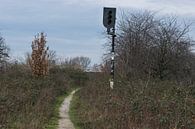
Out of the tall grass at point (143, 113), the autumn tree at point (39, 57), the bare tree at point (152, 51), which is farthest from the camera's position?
the autumn tree at point (39, 57)

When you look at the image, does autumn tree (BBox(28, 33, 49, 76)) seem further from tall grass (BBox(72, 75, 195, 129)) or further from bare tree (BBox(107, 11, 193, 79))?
tall grass (BBox(72, 75, 195, 129))

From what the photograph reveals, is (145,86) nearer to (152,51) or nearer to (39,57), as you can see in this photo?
(152,51)

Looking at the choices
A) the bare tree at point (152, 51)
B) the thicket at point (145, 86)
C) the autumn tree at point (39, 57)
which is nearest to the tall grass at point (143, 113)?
the thicket at point (145, 86)

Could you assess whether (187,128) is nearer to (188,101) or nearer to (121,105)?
(188,101)

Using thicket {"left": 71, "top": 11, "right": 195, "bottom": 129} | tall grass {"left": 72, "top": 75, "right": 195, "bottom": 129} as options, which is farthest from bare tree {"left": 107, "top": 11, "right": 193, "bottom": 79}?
tall grass {"left": 72, "top": 75, "right": 195, "bottom": 129}

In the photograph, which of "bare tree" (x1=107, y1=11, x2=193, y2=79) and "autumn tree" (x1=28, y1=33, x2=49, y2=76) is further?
"autumn tree" (x1=28, y1=33, x2=49, y2=76)

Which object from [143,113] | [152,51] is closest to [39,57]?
[152,51]

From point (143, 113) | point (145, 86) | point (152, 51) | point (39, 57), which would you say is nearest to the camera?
point (143, 113)

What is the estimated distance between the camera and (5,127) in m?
15.3

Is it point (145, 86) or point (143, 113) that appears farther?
point (145, 86)

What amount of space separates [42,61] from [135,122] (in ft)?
132

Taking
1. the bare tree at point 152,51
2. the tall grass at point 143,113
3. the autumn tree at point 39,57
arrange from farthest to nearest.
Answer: the autumn tree at point 39,57
the bare tree at point 152,51
the tall grass at point 143,113

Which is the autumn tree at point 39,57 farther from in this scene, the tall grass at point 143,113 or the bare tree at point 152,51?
the tall grass at point 143,113

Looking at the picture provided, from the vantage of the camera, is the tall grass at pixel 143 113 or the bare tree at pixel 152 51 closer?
the tall grass at pixel 143 113
